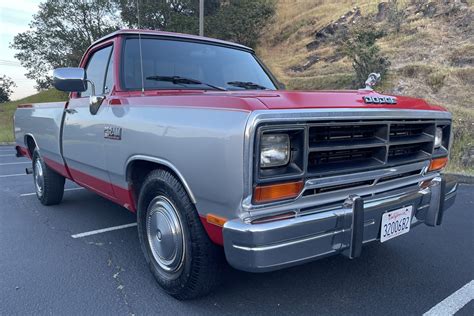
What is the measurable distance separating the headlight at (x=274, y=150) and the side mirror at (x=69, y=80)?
2130 millimetres

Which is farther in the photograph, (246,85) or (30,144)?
(30,144)

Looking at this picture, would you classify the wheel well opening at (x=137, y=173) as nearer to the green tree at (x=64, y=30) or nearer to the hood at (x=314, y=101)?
the hood at (x=314, y=101)

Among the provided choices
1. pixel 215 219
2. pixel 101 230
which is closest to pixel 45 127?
pixel 101 230

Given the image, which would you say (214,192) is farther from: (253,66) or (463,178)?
(463,178)

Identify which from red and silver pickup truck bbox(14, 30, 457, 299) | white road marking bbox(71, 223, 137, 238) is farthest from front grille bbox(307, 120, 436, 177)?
white road marking bbox(71, 223, 137, 238)

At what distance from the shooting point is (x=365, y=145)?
2.36 m

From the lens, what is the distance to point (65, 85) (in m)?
3.38

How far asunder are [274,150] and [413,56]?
51.6 ft

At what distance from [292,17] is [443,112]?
33594mm

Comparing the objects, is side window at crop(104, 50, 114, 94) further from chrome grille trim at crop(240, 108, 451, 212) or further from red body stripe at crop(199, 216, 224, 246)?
chrome grille trim at crop(240, 108, 451, 212)

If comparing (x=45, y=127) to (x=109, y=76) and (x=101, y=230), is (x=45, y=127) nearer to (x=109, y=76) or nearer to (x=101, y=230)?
(x=101, y=230)

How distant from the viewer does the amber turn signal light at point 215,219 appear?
2.13 metres

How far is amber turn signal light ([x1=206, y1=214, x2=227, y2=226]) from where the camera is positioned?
6.99 feet

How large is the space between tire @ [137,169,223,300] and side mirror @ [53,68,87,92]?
4.21 ft
